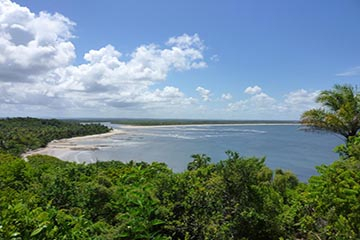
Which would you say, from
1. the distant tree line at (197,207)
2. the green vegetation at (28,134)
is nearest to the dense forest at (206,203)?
→ the distant tree line at (197,207)

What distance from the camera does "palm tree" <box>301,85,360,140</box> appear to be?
7.89 metres

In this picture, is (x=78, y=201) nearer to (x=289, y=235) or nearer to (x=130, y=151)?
(x=289, y=235)

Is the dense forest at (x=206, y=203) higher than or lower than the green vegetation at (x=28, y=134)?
higher

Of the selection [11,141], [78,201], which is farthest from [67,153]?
[78,201]

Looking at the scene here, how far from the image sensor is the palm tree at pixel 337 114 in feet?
25.9

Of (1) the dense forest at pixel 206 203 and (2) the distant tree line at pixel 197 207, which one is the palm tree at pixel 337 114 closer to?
(1) the dense forest at pixel 206 203

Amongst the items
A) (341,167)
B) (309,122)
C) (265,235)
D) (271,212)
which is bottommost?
(265,235)

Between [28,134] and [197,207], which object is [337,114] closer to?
[197,207]

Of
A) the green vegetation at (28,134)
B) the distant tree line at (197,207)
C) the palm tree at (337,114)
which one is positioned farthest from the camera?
the green vegetation at (28,134)

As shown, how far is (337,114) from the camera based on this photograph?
8109 millimetres

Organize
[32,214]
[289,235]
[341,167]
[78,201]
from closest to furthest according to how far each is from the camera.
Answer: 1. [32,214]
2. [341,167]
3. [289,235]
4. [78,201]

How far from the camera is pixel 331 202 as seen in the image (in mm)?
3656

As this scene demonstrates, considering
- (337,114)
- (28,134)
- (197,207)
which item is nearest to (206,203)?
(197,207)

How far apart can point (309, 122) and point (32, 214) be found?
7509 mm
